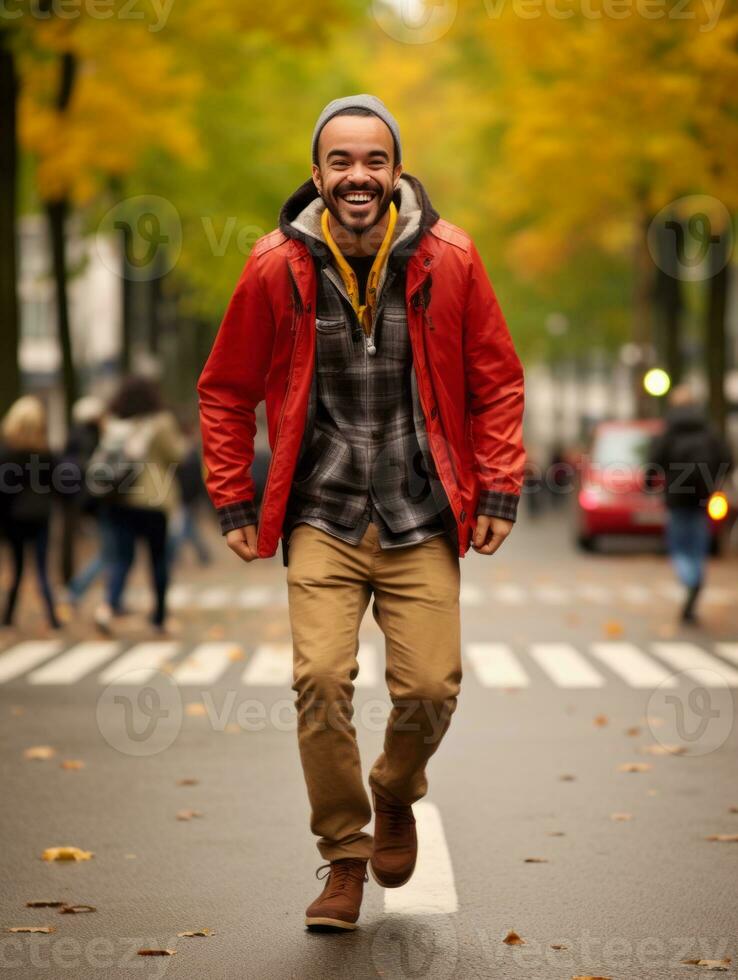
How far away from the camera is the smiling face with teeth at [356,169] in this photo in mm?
5094

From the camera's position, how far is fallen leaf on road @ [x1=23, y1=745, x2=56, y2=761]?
8547 mm

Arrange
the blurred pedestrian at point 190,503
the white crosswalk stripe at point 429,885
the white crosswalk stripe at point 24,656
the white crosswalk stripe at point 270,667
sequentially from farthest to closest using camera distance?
1. the blurred pedestrian at point 190,503
2. the white crosswalk stripe at point 24,656
3. the white crosswalk stripe at point 270,667
4. the white crosswalk stripe at point 429,885

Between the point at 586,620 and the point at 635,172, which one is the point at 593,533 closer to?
the point at 635,172

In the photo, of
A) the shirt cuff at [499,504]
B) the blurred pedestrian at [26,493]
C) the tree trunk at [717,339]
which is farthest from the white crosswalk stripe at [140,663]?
the tree trunk at [717,339]

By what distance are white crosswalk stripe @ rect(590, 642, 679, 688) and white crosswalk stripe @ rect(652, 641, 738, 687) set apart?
0.15 metres

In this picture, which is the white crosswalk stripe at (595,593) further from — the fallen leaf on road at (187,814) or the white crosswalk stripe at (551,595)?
the fallen leaf on road at (187,814)

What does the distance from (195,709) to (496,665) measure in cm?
279

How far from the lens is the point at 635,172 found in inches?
1078

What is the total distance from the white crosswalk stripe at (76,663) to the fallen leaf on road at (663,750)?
4.07 metres

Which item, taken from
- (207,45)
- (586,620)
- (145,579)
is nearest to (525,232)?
(207,45)

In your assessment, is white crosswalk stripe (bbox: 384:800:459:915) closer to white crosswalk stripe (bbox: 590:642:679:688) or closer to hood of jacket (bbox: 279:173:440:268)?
hood of jacket (bbox: 279:173:440:268)

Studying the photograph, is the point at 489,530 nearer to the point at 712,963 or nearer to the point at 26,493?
the point at 712,963

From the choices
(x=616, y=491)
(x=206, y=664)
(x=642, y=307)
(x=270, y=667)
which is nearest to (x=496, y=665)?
(x=270, y=667)

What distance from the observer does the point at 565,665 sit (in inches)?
486
